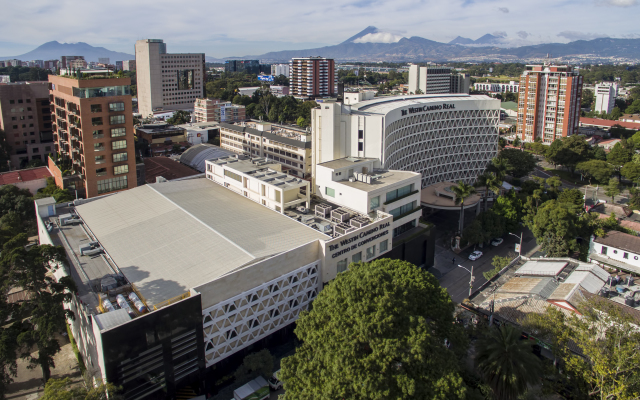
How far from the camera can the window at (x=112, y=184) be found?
7131cm

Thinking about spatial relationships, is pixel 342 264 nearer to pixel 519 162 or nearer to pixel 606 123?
pixel 519 162

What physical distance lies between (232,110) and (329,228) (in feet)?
403

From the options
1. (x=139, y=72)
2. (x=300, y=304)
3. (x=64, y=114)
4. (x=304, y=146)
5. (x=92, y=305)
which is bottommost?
(x=300, y=304)

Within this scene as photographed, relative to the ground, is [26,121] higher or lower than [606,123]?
higher

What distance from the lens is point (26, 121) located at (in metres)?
99.7

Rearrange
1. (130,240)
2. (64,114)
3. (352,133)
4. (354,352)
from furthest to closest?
(64,114)
(352,133)
(130,240)
(354,352)

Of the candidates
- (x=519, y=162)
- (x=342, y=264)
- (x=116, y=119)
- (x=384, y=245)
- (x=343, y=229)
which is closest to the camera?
(x=342, y=264)

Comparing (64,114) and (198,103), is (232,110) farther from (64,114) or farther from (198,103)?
(64,114)

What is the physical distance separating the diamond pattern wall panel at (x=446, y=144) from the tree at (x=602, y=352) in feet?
150

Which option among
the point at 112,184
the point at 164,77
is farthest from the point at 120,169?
the point at 164,77

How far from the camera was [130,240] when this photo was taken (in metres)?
48.3

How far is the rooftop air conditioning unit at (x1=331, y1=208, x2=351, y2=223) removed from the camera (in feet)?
174

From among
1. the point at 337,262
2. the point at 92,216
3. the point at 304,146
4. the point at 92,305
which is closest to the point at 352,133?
the point at 304,146

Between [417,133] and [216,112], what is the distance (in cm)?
9548
